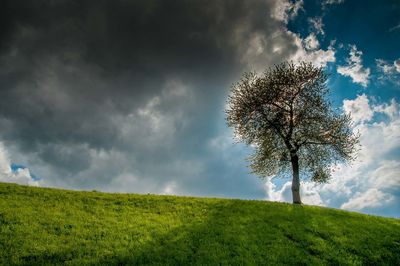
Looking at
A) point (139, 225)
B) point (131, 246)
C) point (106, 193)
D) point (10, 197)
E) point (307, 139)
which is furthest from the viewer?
point (307, 139)

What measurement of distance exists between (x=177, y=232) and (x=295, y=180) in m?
20.7

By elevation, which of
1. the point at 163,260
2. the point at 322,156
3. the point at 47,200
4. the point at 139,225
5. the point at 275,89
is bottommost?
the point at 163,260

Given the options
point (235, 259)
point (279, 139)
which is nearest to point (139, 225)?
point (235, 259)

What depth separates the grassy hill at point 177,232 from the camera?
1897 centimetres

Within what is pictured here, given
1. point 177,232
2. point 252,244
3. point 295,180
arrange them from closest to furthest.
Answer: point 252,244 → point 177,232 → point 295,180

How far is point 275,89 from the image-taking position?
1670 inches

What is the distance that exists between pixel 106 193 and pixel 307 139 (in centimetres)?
2401

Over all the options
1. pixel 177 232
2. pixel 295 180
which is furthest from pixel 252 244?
pixel 295 180

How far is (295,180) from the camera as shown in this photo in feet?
129

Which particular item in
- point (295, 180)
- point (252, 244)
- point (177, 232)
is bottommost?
point (252, 244)

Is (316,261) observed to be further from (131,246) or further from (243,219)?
(131,246)

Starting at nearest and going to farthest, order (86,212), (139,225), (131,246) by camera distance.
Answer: (131,246) → (139,225) → (86,212)

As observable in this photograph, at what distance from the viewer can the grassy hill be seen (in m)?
19.0

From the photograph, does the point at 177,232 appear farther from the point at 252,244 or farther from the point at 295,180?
the point at 295,180
